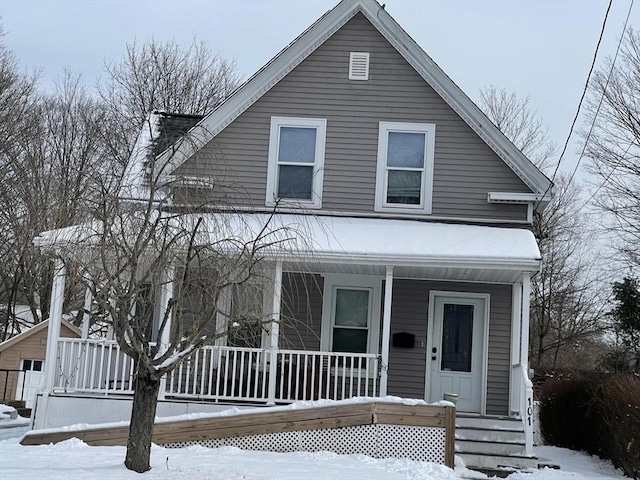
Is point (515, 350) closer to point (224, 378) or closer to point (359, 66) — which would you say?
point (224, 378)

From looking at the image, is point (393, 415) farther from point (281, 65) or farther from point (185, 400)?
point (281, 65)

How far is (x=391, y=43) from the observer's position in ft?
44.8

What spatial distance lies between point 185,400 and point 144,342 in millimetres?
4353

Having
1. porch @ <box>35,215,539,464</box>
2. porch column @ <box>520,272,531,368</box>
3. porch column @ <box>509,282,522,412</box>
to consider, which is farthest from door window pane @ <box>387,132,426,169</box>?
porch column @ <box>520,272,531,368</box>

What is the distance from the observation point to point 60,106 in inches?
1220

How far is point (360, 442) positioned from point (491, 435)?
2.21m

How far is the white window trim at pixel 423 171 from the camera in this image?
13.5 m

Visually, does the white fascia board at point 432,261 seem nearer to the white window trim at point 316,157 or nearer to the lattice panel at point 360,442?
the white window trim at point 316,157

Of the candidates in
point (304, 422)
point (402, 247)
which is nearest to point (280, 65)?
point (402, 247)

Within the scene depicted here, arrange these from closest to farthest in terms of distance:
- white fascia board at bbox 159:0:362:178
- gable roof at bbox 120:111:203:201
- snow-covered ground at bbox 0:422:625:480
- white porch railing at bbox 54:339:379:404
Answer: snow-covered ground at bbox 0:422:625:480 < gable roof at bbox 120:111:203:201 < white porch railing at bbox 54:339:379:404 < white fascia board at bbox 159:0:362:178

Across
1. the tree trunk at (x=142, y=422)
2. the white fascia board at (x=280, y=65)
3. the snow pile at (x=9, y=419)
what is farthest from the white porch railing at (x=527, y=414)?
the snow pile at (x=9, y=419)

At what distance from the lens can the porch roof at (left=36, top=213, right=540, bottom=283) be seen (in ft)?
36.8

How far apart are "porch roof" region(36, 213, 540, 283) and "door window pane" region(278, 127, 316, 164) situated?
1.29 meters

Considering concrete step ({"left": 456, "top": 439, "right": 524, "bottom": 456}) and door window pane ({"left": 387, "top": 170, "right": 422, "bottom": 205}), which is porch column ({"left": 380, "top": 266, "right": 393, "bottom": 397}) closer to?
concrete step ({"left": 456, "top": 439, "right": 524, "bottom": 456})
